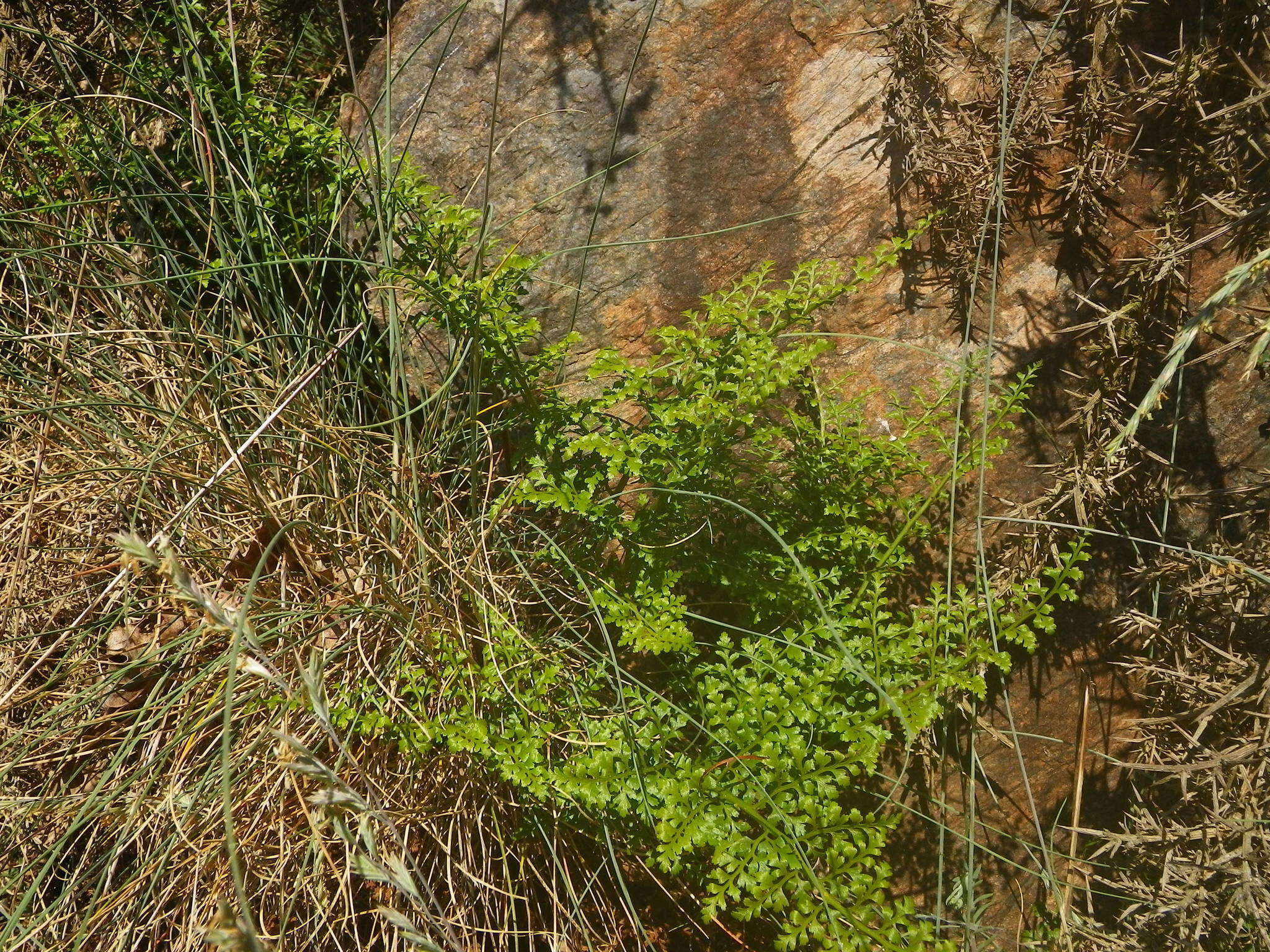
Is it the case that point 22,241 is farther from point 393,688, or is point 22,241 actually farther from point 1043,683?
point 1043,683

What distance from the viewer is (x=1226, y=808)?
1830 millimetres

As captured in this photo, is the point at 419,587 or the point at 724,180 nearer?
the point at 419,587

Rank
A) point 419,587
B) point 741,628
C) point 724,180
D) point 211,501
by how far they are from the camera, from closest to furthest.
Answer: point 741,628, point 419,587, point 211,501, point 724,180

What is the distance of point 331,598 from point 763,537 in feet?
3.07

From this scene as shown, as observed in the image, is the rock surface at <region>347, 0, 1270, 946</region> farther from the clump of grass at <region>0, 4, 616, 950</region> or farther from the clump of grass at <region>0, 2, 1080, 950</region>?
the clump of grass at <region>0, 4, 616, 950</region>

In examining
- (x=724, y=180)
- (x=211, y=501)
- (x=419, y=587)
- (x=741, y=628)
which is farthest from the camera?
(x=724, y=180)

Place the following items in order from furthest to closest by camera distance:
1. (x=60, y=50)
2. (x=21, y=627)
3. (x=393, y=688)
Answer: (x=60, y=50) < (x=21, y=627) < (x=393, y=688)

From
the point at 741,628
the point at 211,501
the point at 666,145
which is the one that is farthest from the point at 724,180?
the point at 211,501

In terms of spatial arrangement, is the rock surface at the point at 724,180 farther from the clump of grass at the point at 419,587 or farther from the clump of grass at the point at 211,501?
the clump of grass at the point at 211,501

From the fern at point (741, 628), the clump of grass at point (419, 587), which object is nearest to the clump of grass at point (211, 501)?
the clump of grass at point (419, 587)

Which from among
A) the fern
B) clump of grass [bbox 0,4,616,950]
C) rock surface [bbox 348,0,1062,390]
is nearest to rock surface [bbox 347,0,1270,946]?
rock surface [bbox 348,0,1062,390]

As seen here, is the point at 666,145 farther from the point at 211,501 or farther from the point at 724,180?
the point at 211,501

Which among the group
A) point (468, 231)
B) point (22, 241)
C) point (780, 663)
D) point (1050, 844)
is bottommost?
point (1050, 844)

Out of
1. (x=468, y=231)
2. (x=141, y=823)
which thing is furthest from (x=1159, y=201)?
(x=141, y=823)
